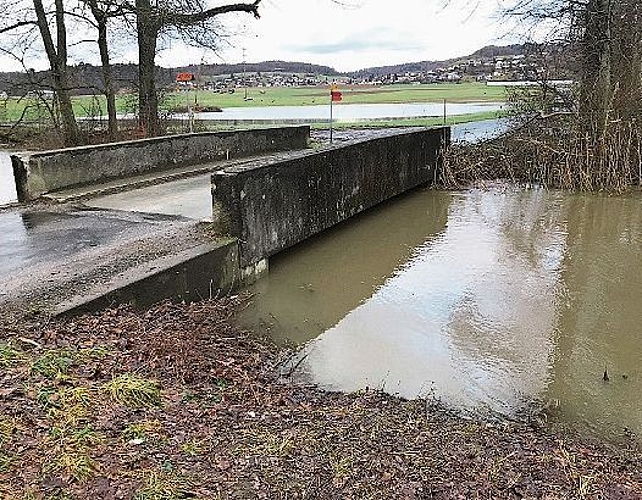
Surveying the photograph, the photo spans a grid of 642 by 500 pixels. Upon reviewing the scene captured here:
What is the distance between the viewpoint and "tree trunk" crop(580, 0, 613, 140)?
1180 centimetres

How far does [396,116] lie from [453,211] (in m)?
13.6

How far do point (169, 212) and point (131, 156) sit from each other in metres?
2.75

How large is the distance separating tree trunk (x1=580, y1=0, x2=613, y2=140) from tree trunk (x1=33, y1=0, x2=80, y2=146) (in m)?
10.5

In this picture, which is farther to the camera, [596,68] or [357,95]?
[357,95]

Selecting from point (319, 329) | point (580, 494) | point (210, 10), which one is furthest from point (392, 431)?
point (210, 10)

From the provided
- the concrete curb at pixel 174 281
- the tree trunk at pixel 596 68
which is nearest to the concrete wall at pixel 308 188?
the concrete curb at pixel 174 281

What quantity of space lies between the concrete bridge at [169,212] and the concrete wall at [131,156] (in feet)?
0.06

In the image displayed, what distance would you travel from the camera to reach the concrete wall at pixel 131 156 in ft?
27.6

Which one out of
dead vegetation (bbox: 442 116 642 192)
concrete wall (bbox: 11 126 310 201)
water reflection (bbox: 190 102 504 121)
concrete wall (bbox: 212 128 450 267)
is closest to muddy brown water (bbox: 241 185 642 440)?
concrete wall (bbox: 212 128 450 267)

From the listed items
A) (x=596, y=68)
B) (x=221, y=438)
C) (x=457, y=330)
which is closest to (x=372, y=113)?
(x=596, y=68)

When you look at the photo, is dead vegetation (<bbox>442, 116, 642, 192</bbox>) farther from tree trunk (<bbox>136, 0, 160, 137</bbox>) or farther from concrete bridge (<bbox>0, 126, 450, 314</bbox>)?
tree trunk (<bbox>136, 0, 160, 137</bbox>)

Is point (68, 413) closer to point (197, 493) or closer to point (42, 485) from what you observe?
point (42, 485)

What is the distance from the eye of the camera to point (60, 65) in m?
14.4

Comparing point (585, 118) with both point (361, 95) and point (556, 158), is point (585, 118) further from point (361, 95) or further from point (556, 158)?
point (361, 95)
